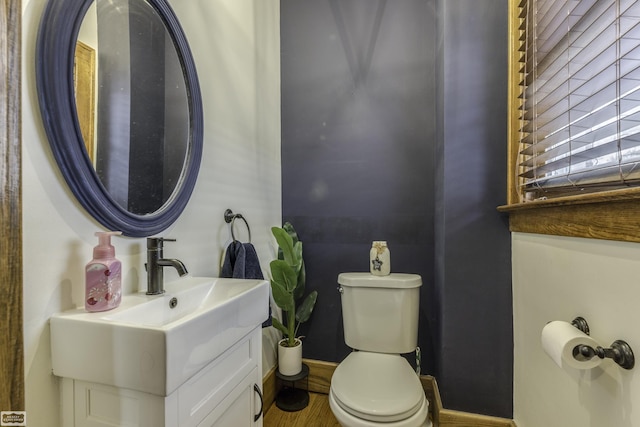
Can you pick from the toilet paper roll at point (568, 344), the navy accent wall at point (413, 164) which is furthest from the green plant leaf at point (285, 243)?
the toilet paper roll at point (568, 344)

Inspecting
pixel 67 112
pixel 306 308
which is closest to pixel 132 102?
pixel 67 112

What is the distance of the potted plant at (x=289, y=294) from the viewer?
158 cm

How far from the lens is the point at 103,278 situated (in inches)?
28.4

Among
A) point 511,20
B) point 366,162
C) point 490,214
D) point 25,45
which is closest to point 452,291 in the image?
point 490,214

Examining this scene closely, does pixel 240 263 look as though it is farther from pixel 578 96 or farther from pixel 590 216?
pixel 578 96

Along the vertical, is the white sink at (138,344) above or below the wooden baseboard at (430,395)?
above

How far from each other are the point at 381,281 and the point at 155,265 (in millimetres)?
1065

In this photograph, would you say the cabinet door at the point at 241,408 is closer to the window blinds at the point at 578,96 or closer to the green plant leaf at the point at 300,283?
the green plant leaf at the point at 300,283

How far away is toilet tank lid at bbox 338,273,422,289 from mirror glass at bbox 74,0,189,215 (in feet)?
3.23

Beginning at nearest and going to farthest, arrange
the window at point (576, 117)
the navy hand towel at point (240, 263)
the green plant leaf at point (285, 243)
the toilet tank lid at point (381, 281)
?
1. the window at point (576, 117)
2. the navy hand towel at point (240, 263)
3. the toilet tank lid at point (381, 281)
4. the green plant leaf at point (285, 243)

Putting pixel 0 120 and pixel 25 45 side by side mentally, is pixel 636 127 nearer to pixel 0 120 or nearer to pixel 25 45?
pixel 0 120

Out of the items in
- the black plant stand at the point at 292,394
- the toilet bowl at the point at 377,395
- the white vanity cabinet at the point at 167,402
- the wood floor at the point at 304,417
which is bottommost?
the wood floor at the point at 304,417

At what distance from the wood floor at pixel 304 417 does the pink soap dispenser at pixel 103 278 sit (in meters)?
1.23

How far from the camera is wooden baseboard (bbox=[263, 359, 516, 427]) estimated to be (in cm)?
133
